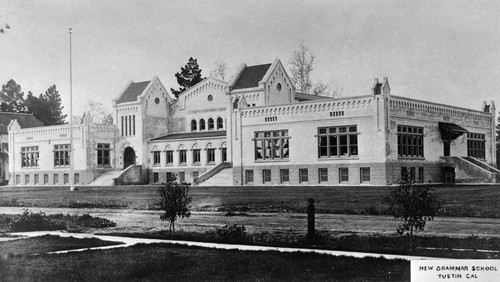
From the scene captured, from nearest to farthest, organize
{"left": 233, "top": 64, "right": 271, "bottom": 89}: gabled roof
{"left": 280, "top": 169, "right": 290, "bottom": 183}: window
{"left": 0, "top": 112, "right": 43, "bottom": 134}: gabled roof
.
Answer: {"left": 280, "top": 169, "right": 290, "bottom": 183}: window < {"left": 233, "top": 64, "right": 271, "bottom": 89}: gabled roof < {"left": 0, "top": 112, "right": 43, "bottom": 134}: gabled roof

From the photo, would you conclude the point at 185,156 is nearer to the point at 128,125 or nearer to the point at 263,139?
the point at 128,125

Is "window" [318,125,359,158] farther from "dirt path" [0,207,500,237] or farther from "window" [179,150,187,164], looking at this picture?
"dirt path" [0,207,500,237]

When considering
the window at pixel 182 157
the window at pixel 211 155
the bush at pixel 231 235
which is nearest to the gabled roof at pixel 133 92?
the window at pixel 182 157

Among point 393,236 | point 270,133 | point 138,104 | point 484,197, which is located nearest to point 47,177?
point 138,104

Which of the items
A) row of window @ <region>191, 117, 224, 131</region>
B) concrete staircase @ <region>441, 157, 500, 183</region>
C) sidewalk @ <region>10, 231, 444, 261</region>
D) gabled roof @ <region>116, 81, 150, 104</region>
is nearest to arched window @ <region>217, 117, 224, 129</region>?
row of window @ <region>191, 117, 224, 131</region>

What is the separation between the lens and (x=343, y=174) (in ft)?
137

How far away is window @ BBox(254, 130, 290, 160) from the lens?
44.5 meters

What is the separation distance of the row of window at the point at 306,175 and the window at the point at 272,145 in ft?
3.72

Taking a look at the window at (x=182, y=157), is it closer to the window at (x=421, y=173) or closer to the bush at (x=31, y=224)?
the window at (x=421, y=173)

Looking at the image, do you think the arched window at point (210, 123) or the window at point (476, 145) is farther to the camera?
the arched window at point (210, 123)

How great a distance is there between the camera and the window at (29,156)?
206 feet

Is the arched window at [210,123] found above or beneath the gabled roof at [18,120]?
beneath
